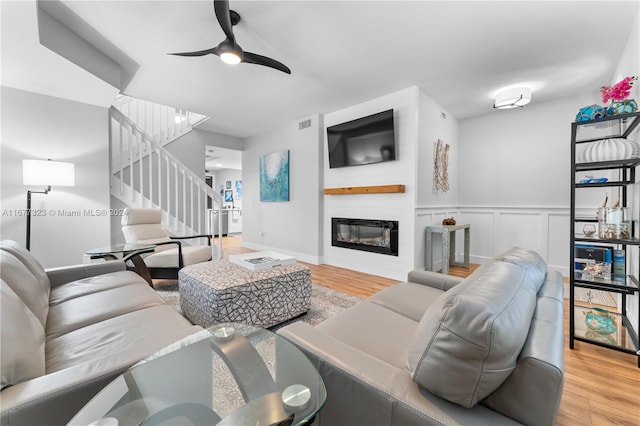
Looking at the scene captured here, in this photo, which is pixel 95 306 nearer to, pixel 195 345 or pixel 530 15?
pixel 195 345

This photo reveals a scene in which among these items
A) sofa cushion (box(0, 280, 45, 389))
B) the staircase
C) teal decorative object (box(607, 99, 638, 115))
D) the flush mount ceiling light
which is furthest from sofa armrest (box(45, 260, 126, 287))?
the flush mount ceiling light

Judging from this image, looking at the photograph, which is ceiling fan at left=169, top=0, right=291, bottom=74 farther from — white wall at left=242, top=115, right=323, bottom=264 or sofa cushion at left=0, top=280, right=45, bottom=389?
white wall at left=242, top=115, right=323, bottom=264

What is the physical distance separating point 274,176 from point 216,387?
15.0 ft

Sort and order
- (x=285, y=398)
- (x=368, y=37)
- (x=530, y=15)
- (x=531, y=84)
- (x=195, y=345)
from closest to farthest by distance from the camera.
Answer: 1. (x=285, y=398)
2. (x=195, y=345)
3. (x=530, y=15)
4. (x=368, y=37)
5. (x=531, y=84)

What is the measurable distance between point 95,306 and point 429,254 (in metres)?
3.53

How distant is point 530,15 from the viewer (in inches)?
82.0

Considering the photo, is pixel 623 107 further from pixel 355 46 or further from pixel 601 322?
pixel 355 46

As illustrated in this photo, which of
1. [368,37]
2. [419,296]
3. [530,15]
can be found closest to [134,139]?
[368,37]

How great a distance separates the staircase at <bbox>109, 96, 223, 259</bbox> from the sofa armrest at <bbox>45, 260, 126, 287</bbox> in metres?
1.99

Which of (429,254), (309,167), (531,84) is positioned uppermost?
(531,84)

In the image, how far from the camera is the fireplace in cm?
368

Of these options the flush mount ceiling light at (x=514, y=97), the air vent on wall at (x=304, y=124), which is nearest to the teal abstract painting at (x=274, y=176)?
the air vent on wall at (x=304, y=124)

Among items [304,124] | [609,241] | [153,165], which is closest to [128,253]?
[153,165]

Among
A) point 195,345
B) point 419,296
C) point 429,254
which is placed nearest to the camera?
point 195,345
